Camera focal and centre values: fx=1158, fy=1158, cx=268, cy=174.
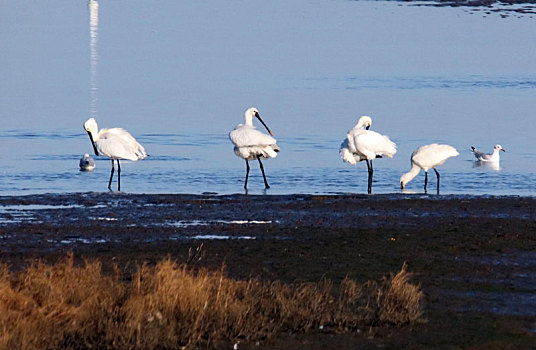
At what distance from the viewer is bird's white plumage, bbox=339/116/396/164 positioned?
766 inches

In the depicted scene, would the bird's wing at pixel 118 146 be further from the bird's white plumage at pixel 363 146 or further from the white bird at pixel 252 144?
the bird's white plumage at pixel 363 146

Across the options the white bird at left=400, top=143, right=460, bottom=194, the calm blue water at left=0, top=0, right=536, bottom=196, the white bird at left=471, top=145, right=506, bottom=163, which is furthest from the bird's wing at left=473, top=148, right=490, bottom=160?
the white bird at left=400, top=143, right=460, bottom=194

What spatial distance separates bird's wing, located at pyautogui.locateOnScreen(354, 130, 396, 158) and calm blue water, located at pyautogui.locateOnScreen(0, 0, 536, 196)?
0.55 meters

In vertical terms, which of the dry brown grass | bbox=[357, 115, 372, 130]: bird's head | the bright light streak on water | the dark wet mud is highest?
the dark wet mud

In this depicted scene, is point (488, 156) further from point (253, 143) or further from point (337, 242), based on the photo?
point (337, 242)

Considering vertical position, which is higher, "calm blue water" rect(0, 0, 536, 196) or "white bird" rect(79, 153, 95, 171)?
"calm blue water" rect(0, 0, 536, 196)

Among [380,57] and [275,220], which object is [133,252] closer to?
[275,220]

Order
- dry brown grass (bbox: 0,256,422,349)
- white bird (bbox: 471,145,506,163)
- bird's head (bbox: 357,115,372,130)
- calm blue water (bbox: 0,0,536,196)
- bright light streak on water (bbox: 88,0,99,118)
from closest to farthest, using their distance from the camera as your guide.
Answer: dry brown grass (bbox: 0,256,422,349) < calm blue water (bbox: 0,0,536,196) < bird's head (bbox: 357,115,372,130) < white bird (bbox: 471,145,506,163) < bright light streak on water (bbox: 88,0,99,118)

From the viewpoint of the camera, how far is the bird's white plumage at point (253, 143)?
19297 mm

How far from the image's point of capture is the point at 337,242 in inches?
488

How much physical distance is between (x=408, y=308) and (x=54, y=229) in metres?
5.45

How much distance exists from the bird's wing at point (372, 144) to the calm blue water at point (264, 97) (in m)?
0.55

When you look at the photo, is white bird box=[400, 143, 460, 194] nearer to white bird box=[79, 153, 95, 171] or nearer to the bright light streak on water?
white bird box=[79, 153, 95, 171]

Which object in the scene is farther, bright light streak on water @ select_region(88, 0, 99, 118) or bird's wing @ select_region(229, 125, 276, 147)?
bright light streak on water @ select_region(88, 0, 99, 118)
